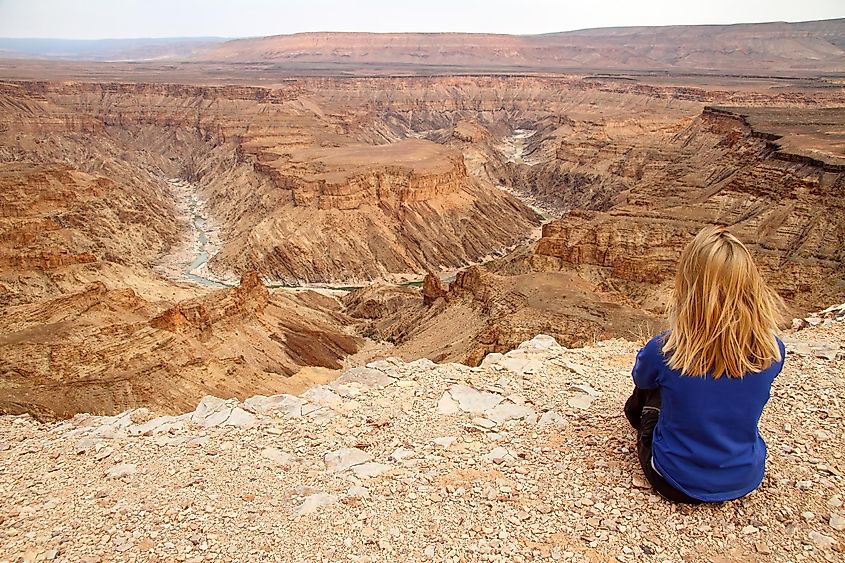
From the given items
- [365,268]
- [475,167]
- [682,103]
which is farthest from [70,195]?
[682,103]

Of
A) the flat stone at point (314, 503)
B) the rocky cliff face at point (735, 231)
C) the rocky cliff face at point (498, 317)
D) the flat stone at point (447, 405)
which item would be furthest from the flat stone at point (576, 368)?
the rocky cliff face at point (735, 231)

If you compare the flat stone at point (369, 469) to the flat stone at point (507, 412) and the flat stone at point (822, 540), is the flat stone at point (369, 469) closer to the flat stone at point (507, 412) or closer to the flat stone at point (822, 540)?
the flat stone at point (507, 412)

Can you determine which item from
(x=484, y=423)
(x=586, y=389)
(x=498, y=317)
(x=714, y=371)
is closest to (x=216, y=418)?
(x=484, y=423)

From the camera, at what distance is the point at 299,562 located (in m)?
5.68

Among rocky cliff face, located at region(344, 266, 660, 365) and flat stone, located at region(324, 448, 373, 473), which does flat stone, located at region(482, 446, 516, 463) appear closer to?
flat stone, located at region(324, 448, 373, 473)

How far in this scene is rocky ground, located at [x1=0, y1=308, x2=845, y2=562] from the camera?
18.4ft

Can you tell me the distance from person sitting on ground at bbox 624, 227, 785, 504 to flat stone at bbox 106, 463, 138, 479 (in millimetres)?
5897

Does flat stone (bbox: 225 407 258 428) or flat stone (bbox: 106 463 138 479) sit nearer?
flat stone (bbox: 106 463 138 479)

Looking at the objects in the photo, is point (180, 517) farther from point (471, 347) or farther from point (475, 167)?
point (475, 167)

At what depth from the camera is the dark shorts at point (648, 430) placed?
5684mm

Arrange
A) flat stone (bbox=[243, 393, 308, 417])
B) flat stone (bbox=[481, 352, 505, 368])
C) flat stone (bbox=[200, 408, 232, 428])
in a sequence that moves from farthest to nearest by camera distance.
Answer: flat stone (bbox=[481, 352, 505, 368]) < flat stone (bbox=[243, 393, 308, 417]) < flat stone (bbox=[200, 408, 232, 428])

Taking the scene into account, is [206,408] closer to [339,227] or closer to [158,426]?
[158,426]

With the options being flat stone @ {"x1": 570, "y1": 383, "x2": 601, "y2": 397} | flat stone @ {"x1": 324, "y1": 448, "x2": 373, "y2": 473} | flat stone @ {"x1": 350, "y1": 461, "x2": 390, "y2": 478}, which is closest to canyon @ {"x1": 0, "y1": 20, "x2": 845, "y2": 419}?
flat stone @ {"x1": 570, "y1": 383, "x2": 601, "y2": 397}

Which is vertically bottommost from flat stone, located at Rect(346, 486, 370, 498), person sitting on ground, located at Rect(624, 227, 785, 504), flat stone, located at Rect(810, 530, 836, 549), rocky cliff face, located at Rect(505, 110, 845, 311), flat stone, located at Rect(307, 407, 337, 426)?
rocky cliff face, located at Rect(505, 110, 845, 311)
